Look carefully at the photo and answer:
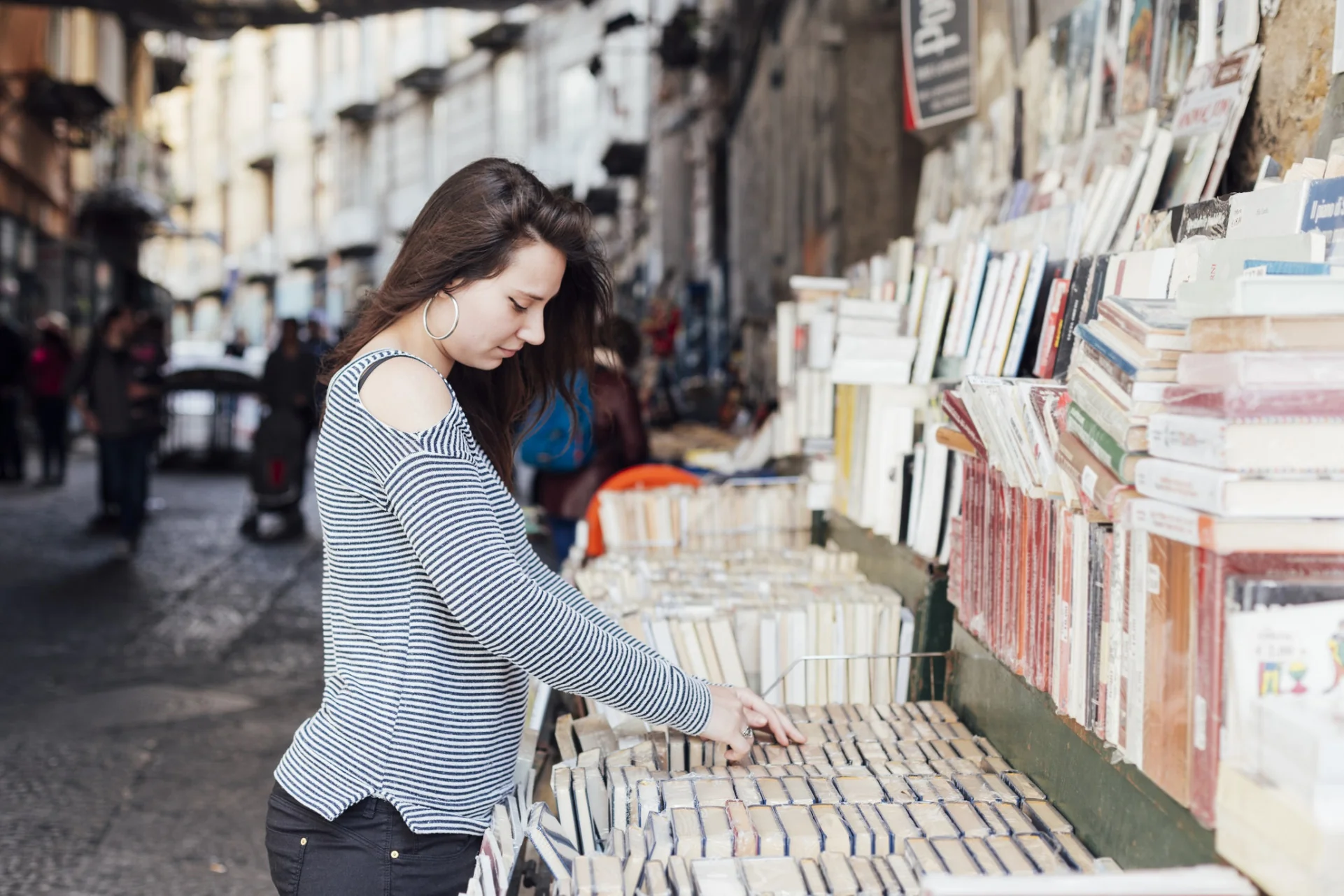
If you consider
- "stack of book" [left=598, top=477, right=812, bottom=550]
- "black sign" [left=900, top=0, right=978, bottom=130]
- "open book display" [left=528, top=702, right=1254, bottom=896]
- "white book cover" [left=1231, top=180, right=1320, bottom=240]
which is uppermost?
"black sign" [left=900, top=0, right=978, bottom=130]

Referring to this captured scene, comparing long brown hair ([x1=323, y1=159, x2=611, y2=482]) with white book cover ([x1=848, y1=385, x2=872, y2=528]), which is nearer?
long brown hair ([x1=323, y1=159, x2=611, y2=482])

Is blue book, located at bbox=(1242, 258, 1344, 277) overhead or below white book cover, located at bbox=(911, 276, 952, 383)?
below

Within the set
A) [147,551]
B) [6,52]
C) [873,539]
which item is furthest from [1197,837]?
[6,52]

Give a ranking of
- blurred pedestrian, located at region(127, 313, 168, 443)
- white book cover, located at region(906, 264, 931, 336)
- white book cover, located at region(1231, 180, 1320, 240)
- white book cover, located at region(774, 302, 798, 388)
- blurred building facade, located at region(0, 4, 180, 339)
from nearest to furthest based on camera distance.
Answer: white book cover, located at region(1231, 180, 1320, 240) → white book cover, located at region(906, 264, 931, 336) → white book cover, located at region(774, 302, 798, 388) → blurred pedestrian, located at region(127, 313, 168, 443) → blurred building facade, located at region(0, 4, 180, 339)

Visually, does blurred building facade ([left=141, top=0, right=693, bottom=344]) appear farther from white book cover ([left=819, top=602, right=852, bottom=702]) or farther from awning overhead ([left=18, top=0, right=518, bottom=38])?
white book cover ([left=819, top=602, right=852, bottom=702])

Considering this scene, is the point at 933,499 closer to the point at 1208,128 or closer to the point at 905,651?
the point at 905,651

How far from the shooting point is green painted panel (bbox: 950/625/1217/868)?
1.32 metres

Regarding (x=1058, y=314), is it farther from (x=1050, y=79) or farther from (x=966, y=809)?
(x=1050, y=79)

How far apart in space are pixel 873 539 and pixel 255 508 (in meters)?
7.50

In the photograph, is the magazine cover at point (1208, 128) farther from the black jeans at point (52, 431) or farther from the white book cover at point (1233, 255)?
the black jeans at point (52, 431)

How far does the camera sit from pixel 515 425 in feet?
6.97

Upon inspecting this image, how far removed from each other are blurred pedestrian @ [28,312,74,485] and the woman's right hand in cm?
1106

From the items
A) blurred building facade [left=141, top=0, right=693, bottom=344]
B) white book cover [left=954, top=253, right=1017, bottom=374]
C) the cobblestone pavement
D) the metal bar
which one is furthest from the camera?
blurred building facade [left=141, top=0, right=693, bottom=344]

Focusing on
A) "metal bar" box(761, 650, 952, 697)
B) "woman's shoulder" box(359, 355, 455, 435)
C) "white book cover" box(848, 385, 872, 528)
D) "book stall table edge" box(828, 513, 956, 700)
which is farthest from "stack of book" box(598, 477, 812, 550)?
"woman's shoulder" box(359, 355, 455, 435)
